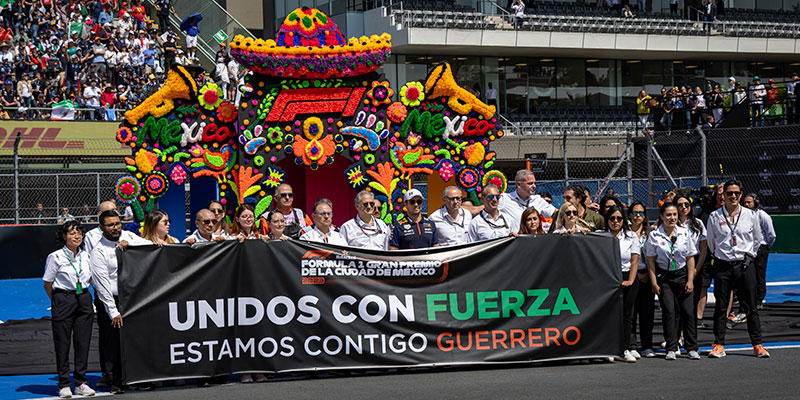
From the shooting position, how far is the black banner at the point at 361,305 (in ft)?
28.9

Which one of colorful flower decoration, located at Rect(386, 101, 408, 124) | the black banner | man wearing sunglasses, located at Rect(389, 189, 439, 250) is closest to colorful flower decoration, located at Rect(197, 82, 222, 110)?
colorful flower decoration, located at Rect(386, 101, 408, 124)

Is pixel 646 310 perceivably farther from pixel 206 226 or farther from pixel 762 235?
pixel 206 226

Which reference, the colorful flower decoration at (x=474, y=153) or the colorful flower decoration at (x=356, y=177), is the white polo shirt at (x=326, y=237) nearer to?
the colorful flower decoration at (x=356, y=177)

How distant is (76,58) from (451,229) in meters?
18.5

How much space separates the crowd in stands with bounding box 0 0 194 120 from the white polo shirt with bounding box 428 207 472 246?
15809 millimetres

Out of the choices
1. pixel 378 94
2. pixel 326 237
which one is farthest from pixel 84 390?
pixel 378 94

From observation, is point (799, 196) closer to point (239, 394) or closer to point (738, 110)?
point (738, 110)

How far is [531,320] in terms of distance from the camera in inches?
377

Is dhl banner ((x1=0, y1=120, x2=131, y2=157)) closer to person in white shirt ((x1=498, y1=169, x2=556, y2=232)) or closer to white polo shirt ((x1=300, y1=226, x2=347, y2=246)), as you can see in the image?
person in white shirt ((x1=498, y1=169, x2=556, y2=232))

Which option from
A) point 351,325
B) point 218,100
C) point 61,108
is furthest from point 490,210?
point 61,108

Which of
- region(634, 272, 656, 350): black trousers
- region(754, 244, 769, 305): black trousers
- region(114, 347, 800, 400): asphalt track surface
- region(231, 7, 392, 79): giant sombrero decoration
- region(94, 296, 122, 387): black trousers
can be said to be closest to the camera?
region(114, 347, 800, 400): asphalt track surface

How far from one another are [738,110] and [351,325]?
66.4 ft

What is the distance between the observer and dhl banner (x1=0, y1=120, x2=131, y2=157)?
930 inches

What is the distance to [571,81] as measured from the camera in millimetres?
39188
